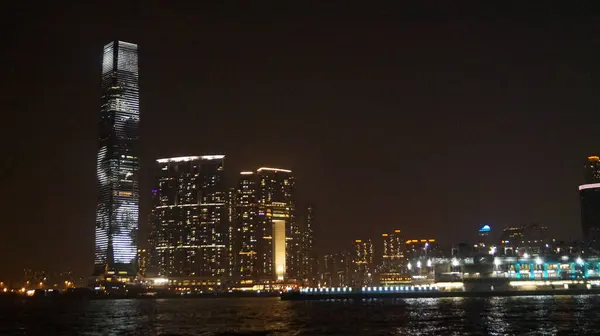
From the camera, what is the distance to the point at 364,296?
19700 cm

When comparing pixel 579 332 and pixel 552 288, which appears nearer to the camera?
pixel 579 332

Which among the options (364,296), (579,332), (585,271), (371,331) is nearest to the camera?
(579,332)

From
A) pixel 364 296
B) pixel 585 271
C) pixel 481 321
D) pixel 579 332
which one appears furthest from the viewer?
pixel 364 296

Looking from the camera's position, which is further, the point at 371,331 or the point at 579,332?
the point at 371,331

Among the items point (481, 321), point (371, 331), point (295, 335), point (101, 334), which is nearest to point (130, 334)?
point (101, 334)

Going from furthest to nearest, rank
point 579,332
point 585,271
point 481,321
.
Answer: point 585,271
point 481,321
point 579,332

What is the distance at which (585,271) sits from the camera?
184 metres

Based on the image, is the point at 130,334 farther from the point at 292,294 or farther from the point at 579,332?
the point at 292,294

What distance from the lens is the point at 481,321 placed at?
81438 mm

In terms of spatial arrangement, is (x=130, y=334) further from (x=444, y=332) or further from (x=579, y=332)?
(x=579, y=332)

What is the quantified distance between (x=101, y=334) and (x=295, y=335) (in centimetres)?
2180

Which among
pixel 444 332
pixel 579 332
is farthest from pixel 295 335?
pixel 579 332

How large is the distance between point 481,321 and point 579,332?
17088 mm

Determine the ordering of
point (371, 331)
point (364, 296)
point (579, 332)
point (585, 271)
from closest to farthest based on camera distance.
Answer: point (579, 332) < point (371, 331) < point (585, 271) < point (364, 296)
